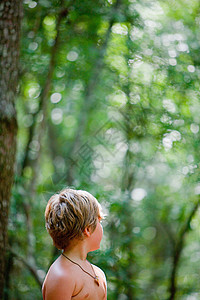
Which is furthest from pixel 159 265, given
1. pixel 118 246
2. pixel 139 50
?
pixel 139 50

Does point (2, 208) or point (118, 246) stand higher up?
point (2, 208)

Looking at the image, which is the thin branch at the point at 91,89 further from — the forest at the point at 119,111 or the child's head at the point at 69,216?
the child's head at the point at 69,216

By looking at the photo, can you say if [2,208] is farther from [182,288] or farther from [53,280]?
[182,288]

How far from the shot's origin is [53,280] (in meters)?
1.38

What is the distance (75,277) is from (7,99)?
4.67ft

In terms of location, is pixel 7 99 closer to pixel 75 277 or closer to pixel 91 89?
pixel 75 277

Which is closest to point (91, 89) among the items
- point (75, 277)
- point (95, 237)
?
point (95, 237)

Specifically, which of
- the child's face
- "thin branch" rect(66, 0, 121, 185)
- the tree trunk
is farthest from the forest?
the child's face

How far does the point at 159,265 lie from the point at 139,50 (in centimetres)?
358

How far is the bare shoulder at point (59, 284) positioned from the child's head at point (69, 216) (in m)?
0.13

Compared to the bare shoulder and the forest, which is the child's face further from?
the forest

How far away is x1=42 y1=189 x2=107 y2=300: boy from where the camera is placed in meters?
1.39

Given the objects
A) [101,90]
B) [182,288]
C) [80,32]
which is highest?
[80,32]

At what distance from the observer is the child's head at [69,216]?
144 centimetres
